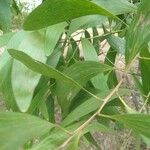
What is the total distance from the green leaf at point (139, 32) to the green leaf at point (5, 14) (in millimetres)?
515

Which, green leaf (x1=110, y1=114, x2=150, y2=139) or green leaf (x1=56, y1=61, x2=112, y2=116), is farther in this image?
green leaf (x1=56, y1=61, x2=112, y2=116)

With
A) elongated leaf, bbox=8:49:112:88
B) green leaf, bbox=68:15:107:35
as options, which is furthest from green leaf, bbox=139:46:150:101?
elongated leaf, bbox=8:49:112:88

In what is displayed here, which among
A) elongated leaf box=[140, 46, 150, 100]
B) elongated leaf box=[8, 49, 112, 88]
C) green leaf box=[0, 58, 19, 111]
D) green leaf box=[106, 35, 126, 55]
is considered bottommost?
green leaf box=[106, 35, 126, 55]

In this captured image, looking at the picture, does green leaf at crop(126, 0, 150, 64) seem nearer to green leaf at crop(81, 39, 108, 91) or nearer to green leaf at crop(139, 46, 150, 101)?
green leaf at crop(139, 46, 150, 101)

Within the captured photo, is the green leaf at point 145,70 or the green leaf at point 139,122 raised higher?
the green leaf at point 139,122

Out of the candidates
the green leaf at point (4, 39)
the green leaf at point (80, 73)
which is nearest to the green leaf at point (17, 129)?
the green leaf at point (80, 73)

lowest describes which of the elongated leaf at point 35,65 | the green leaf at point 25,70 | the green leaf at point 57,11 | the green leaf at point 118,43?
the green leaf at point 118,43

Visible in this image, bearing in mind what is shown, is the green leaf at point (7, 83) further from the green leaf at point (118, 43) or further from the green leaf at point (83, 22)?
the green leaf at point (118, 43)

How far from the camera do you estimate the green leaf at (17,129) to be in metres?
0.55

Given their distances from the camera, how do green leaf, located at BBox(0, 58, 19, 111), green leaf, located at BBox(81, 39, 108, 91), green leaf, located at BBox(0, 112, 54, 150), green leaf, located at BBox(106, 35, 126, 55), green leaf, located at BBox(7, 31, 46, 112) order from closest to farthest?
1. green leaf, located at BBox(0, 112, 54, 150)
2. green leaf, located at BBox(7, 31, 46, 112)
3. green leaf, located at BBox(0, 58, 19, 111)
4. green leaf, located at BBox(81, 39, 108, 91)
5. green leaf, located at BBox(106, 35, 126, 55)

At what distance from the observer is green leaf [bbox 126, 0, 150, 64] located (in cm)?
63

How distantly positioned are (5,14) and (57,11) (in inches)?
20.9

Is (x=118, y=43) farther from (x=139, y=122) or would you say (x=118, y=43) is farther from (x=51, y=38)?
(x=139, y=122)

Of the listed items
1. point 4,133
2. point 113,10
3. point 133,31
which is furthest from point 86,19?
point 4,133
